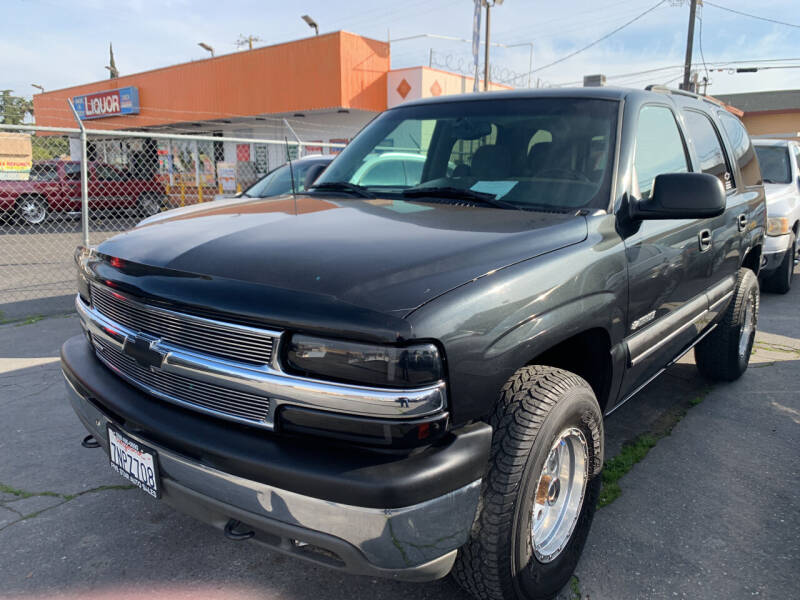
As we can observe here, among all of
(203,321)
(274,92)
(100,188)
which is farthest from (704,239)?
(274,92)

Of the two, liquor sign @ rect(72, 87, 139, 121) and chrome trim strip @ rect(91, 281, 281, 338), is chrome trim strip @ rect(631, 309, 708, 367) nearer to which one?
chrome trim strip @ rect(91, 281, 281, 338)

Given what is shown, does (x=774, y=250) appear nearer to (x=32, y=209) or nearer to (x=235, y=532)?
(x=235, y=532)

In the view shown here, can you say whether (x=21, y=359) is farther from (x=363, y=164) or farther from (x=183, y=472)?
(x=183, y=472)

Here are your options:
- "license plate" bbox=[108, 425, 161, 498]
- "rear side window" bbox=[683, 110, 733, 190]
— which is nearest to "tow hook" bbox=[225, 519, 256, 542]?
"license plate" bbox=[108, 425, 161, 498]

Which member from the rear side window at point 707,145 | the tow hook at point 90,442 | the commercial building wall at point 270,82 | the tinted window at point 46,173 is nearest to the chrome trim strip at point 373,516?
the tow hook at point 90,442

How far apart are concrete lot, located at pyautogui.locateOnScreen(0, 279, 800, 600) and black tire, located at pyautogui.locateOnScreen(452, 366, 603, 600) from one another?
0.38 m

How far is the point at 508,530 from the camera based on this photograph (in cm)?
191

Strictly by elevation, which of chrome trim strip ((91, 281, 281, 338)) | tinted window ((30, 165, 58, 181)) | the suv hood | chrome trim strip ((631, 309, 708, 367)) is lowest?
chrome trim strip ((631, 309, 708, 367))

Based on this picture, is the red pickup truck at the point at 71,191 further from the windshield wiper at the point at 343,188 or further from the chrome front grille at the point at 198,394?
the chrome front grille at the point at 198,394

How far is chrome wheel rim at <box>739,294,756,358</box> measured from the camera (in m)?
4.57

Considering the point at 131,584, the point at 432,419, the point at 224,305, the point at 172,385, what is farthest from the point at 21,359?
the point at 432,419

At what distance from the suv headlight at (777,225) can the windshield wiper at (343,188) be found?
20.9 ft

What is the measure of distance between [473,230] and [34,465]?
2.72 m

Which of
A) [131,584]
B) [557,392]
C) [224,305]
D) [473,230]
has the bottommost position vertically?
[131,584]
